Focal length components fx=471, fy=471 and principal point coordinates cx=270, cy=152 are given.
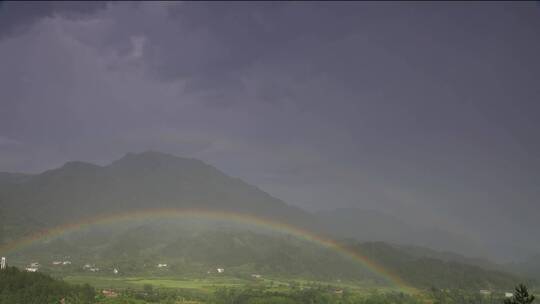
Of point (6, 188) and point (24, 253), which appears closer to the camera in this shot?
point (24, 253)

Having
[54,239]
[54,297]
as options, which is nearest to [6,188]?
[54,239]

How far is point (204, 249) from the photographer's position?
170 meters

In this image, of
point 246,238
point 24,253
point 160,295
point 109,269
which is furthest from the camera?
point 246,238

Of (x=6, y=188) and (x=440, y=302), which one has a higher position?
(x=6, y=188)

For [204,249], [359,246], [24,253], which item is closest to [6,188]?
[24,253]

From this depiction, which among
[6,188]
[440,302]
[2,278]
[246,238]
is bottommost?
[440,302]

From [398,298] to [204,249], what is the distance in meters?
98.7

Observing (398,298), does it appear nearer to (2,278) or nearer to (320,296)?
(320,296)

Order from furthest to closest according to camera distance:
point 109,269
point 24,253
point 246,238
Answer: point 246,238
point 24,253
point 109,269

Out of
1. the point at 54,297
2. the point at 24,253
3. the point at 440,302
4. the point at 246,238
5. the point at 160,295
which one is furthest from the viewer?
the point at 246,238

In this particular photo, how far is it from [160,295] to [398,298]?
41.4 metres

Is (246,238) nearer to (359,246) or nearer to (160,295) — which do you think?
(359,246)

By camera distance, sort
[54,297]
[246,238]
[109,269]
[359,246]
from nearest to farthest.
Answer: [54,297], [109,269], [359,246], [246,238]

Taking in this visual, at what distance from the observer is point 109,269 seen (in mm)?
124312
